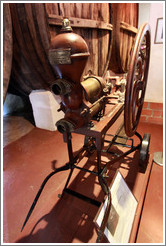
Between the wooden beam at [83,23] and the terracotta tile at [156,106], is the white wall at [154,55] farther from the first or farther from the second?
the wooden beam at [83,23]

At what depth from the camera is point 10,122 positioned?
3135mm

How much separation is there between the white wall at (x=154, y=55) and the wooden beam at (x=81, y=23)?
38.4 inches

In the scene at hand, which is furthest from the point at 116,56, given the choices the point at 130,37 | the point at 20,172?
the point at 20,172

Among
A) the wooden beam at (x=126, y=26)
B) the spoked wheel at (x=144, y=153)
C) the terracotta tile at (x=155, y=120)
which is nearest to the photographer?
the spoked wheel at (x=144, y=153)

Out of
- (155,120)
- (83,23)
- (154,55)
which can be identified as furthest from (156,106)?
(83,23)

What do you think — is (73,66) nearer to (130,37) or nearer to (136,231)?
(136,231)

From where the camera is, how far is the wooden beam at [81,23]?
142 centimetres

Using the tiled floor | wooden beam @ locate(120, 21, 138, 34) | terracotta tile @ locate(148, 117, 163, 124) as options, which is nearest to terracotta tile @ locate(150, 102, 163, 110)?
terracotta tile @ locate(148, 117, 163, 124)

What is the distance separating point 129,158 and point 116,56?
1.58 meters

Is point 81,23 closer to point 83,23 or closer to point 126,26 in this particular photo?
point 83,23

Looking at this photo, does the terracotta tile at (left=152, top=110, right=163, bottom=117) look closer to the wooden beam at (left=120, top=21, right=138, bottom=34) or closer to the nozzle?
the wooden beam at (left=120, top=21, right=138, bottom=34)

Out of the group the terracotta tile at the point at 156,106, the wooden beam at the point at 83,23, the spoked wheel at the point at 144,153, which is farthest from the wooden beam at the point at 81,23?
the terracotta tile at the point at 156,106

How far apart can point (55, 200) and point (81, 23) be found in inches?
72.5

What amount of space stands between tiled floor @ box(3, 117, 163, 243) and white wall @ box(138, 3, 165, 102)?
1.13m
